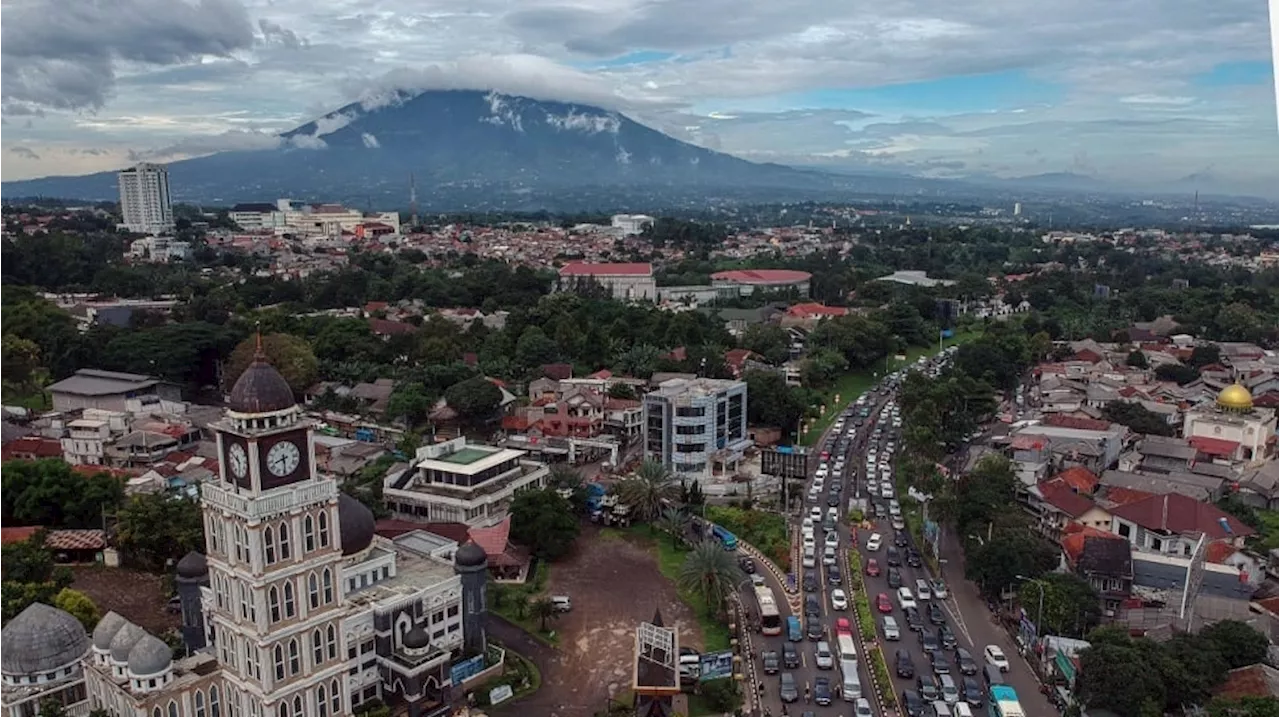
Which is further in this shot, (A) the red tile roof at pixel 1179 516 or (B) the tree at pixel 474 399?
(B) the tree at pixel 474 399

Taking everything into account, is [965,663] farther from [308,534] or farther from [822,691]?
[308,534]

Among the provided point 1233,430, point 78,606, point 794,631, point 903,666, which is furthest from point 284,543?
point 1233,430

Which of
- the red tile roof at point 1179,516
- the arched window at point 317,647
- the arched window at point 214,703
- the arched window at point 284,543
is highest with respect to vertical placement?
the arched window at point 284,543

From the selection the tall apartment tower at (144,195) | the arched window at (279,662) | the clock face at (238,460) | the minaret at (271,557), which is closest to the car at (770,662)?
the minaret at (271,557)

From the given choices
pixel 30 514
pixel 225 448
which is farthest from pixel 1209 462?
pixel 30 514

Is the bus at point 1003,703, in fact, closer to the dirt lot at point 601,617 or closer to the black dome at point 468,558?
the dirt lot at point 601,617

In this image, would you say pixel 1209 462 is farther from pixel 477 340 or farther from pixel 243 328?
pixel 243 328
